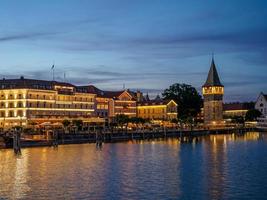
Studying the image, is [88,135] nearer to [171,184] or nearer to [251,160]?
[251,160]

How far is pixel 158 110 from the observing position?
15775 cm

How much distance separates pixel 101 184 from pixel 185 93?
125 meters

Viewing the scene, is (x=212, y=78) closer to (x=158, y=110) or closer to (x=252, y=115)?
(x=158, y=110)

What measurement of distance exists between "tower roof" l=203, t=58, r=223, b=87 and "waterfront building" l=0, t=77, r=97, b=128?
4367 centimetres

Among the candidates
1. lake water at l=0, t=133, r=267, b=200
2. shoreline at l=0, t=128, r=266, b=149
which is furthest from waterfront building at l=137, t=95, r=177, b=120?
lake water at l=0, t=133, r=267, b=200

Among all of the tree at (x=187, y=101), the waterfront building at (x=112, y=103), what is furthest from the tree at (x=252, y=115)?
the waterfront building at (x=112, y=103)

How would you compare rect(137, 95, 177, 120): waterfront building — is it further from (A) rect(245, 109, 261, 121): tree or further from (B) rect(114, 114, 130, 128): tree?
(A) rect(245, 109, 261, 121): tree

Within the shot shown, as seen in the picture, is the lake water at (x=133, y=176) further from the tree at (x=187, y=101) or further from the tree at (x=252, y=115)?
the tree at (x=252, y=115)

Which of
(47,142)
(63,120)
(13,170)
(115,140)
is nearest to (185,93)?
(63,120)

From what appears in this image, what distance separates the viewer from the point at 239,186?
38.5 meters

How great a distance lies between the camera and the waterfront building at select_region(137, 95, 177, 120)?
156 metres

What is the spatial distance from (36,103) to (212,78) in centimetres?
6076

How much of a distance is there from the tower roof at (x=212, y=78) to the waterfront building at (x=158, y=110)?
11.7 meters

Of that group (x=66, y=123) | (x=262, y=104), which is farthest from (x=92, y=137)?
(x=262, y=104)
